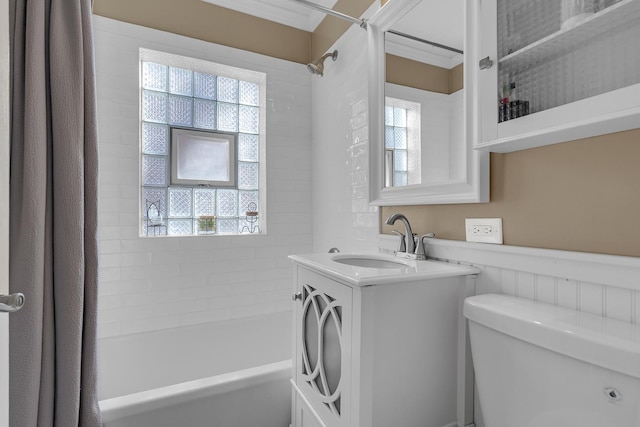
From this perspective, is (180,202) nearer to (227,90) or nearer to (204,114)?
(204,114)

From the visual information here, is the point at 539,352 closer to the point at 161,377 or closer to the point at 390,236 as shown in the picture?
the point at 390,236

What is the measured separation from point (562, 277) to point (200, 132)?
2.31m

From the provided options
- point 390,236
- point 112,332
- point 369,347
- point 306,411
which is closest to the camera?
point 369,347

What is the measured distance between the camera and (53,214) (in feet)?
3.80

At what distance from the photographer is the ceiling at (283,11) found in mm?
2402

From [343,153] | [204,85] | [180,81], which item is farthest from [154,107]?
[343,153]

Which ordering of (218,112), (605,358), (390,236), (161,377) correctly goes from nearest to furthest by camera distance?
(605,358) → (390,236) → (161,377) → (218,112)

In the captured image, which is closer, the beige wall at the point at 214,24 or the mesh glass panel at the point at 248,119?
the beige wall at the point at 214,24

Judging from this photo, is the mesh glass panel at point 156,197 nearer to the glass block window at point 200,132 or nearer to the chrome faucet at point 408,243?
the glass block window at point 200,132

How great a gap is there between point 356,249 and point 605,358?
4.69 feet

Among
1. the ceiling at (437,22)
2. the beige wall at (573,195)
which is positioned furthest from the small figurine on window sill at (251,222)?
the beige wall at (573,195)

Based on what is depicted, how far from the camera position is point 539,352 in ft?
2.77

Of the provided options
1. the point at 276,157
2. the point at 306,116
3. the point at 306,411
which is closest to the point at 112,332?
the point at 306,411

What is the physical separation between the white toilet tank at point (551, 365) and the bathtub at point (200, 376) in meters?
0.92
